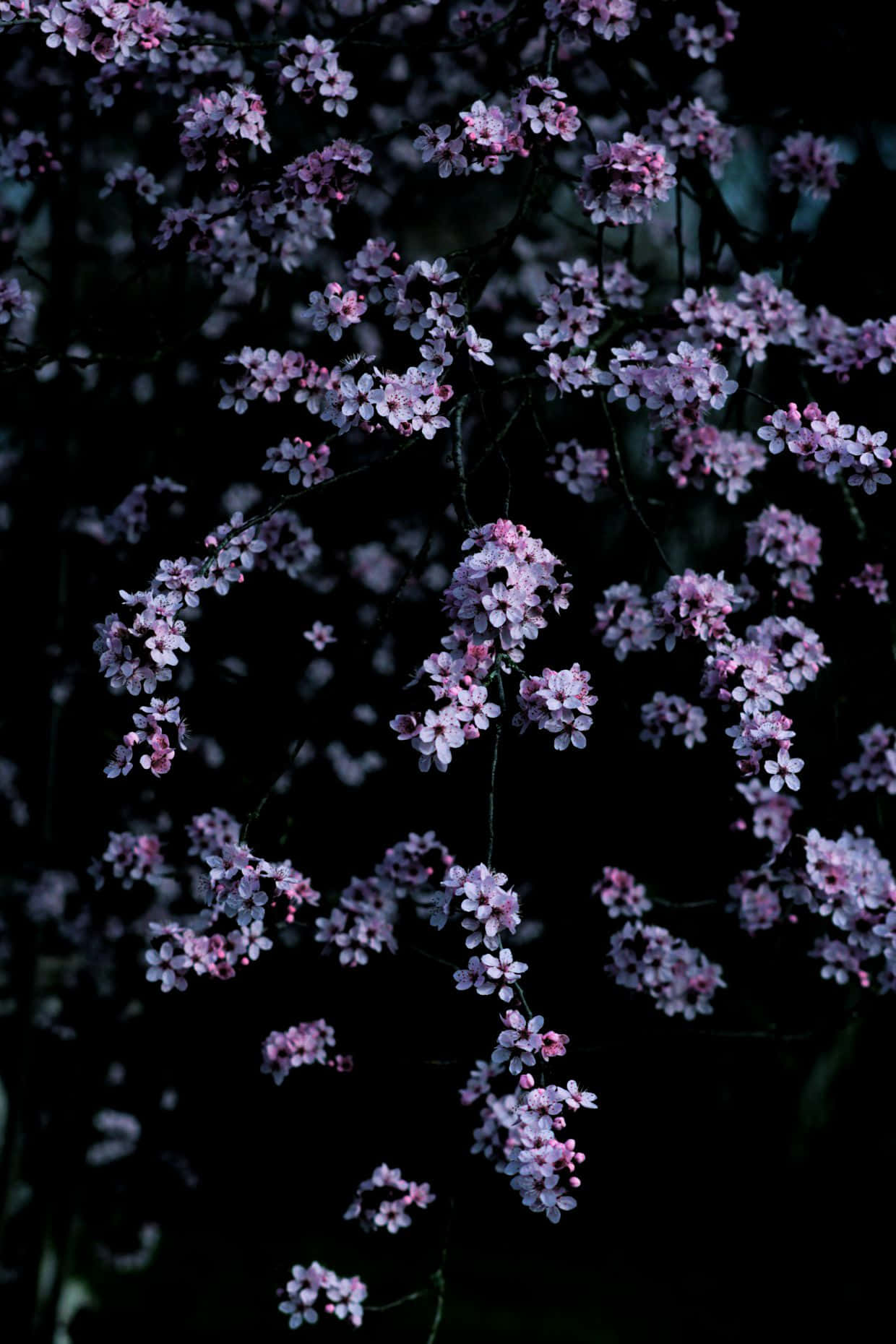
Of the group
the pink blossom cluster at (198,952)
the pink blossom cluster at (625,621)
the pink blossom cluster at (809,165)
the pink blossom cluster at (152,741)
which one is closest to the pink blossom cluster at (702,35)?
the pink blossom cluster at (809,165)

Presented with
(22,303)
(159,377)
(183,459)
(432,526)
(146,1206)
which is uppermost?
(159,377)

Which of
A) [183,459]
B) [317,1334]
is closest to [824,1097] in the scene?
[317,1334]

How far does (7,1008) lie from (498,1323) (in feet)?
12.2

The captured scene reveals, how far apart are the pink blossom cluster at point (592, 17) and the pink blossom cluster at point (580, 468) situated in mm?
1306

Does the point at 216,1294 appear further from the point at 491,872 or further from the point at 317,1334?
the point at 491,872

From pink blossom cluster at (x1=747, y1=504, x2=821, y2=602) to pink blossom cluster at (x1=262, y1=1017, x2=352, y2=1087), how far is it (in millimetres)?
2093

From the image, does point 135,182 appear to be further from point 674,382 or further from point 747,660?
point 747,660

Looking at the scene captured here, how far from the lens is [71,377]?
519cm

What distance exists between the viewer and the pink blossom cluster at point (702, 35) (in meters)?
4.16

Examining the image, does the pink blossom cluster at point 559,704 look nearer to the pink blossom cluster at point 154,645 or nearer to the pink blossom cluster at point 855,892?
the pink blossom cluster at point 154,645

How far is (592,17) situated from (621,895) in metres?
2.77

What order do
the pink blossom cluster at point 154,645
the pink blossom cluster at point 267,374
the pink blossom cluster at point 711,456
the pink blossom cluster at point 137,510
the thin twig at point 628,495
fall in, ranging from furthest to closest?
the pink blossom cluster at point 137,510, the pink blossom cluster at point 711,456, the pink blossom cluster at point 267,374, the thin twig at point 628,495, the pink blossom cluster at point 154,645

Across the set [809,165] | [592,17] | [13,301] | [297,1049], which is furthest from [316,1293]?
[809,165]

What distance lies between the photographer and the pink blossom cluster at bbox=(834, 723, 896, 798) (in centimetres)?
405
